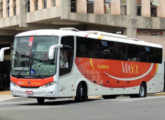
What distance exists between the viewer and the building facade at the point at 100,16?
34906mm

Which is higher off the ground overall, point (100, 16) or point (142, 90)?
point (100, 16)

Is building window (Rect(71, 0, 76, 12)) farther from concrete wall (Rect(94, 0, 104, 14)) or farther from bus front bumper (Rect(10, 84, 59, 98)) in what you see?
bus front bumper (Rect(10, 84, 59, 98))

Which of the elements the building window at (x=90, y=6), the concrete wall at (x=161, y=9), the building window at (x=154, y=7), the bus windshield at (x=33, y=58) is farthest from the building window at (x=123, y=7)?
the bus windshield at (x=33, y=58)

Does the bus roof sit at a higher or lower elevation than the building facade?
lower

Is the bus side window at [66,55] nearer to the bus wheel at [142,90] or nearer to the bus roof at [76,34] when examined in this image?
the bus roof at [76,34]

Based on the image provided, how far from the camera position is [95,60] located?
67.6ft

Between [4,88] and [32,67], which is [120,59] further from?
[4,88]

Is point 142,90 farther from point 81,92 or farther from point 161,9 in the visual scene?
point 161,9

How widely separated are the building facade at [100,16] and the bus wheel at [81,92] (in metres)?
14.3

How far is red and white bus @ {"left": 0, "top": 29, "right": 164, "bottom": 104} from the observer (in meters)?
17.9

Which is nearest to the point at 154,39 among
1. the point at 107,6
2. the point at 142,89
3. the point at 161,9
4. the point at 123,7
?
the point at 161,9

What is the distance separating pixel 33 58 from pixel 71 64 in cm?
178

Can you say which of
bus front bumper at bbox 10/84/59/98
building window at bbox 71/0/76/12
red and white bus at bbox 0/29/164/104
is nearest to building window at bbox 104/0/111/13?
building window at bbox 71/0/76/12

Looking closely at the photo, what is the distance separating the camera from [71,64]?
18844mm
